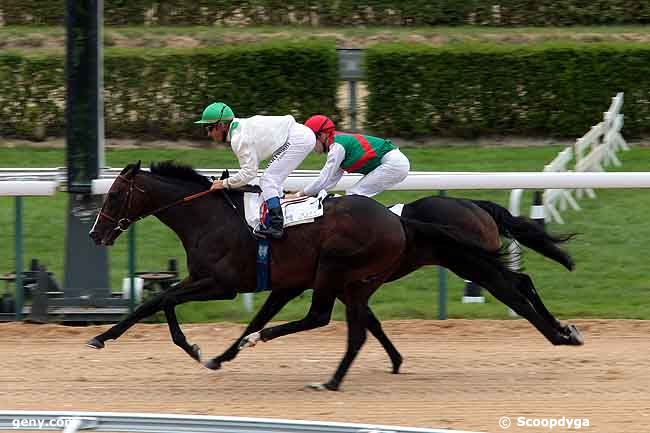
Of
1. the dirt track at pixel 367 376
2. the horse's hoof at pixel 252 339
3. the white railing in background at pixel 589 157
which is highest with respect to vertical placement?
the white railing in background at pixel 589 157

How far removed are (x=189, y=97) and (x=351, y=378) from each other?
7.25m

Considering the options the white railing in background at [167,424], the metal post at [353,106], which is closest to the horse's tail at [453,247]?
the white railing in background at [167,424]

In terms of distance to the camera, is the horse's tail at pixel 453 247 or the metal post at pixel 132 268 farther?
the metal post at pixel 132 268

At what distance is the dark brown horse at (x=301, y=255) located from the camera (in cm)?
680

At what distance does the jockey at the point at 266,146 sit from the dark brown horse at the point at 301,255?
17 cm

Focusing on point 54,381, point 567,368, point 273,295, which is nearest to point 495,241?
point 567,368

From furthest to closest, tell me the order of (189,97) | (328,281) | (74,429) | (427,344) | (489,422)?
(189,97) < (427,344) < (328,281) < (489,422) < (74,429)

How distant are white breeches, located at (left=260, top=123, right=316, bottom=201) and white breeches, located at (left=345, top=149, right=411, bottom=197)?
0.45 meters

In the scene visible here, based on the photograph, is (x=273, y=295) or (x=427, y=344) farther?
(x=427, y=344)

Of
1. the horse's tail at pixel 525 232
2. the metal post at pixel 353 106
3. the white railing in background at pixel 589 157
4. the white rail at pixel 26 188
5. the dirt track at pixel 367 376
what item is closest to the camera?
the dirt track at pixel 367 376

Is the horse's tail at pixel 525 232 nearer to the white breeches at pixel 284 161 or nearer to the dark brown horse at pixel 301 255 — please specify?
the dark brown horse at pixel 301 255

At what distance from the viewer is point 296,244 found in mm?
6895

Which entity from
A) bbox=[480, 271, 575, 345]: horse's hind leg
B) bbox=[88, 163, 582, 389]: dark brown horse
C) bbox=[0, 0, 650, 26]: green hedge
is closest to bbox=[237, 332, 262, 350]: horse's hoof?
bbox=[88, 163, 582, 389]: dark brown horse

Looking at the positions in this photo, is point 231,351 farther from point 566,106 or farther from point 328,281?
point 566,106
